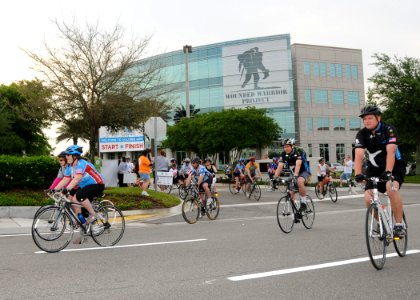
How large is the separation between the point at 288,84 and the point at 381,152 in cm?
6449

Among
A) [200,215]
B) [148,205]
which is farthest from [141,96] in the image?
[200,215]

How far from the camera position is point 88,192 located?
8633mm

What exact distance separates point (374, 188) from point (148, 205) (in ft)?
33.6

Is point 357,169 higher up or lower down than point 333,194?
higher up

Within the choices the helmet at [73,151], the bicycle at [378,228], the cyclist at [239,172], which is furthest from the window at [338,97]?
the bicycle at [378,228]

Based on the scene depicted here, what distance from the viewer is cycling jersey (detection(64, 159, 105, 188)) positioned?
8.37 m

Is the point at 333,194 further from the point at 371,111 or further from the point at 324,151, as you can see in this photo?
the point at 324,151

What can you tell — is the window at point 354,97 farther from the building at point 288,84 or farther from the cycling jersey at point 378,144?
the cycling jersey at point 378,144

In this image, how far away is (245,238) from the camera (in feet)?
30.4

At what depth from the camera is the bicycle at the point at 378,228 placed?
592 cm

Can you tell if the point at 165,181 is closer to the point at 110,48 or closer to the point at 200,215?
the point at 110,48

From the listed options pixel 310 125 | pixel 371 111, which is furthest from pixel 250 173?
pixel 310 125

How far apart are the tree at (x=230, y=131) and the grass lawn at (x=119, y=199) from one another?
22.1 metres

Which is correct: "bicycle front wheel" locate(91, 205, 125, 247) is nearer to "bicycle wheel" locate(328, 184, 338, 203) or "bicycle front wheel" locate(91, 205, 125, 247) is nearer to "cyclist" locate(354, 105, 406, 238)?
"cyclist" locate(354, 105, 406, 238)
